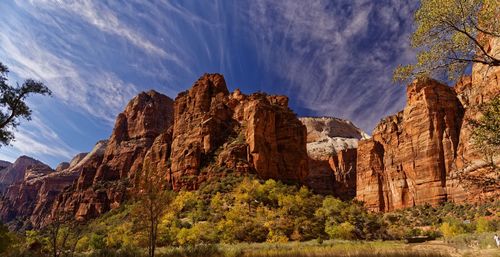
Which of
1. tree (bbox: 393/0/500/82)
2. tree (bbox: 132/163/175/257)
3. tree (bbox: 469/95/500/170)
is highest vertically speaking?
tree (bbox: 393/0/500/82)

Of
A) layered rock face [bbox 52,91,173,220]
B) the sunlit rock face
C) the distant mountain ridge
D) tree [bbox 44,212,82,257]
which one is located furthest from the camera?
layered rock face [bbox 52,91,173,220]

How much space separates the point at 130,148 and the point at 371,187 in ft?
310

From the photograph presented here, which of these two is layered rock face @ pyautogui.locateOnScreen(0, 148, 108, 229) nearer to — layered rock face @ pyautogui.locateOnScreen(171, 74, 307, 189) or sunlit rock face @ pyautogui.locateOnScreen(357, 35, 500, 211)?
layered rock face @ pyautogui.locateOnScreen(171, 74, 307, 189)

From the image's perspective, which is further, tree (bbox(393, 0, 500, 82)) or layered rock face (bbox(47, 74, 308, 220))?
layered rock face (bbox(47, 74, 308, 220))

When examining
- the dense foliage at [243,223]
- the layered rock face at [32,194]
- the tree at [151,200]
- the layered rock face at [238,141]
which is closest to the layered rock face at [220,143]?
the layered rock face at [238,141]

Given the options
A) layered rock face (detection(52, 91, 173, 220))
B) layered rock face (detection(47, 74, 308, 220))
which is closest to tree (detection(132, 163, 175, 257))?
layered rock face (detection(47, 74, 308, 220))

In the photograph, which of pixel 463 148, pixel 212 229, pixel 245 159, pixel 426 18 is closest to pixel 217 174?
pixel 245 159

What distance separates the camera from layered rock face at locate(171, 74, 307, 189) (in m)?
67.9

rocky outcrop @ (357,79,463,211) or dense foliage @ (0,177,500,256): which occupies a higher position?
rocky outcrop @ (357,79,463,211)

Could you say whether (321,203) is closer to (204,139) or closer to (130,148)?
(204,139)

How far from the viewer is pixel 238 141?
72.6 m

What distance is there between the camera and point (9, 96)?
23219 mm

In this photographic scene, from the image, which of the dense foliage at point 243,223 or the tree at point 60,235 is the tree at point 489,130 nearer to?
the dense foliage at point 243,223

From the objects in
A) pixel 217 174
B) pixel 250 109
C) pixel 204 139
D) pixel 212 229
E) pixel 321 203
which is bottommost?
pixel 212 229
